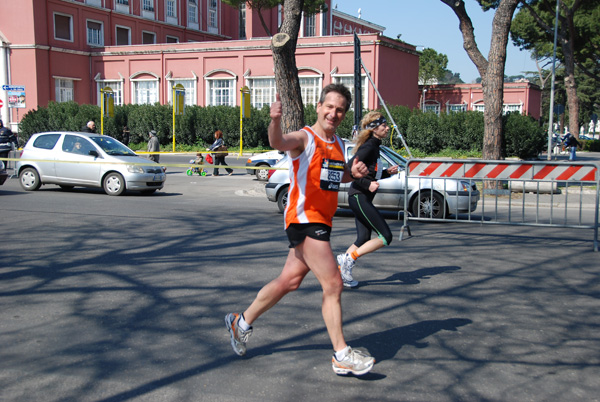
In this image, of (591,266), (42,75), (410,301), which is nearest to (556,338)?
(410,301)

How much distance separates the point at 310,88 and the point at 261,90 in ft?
12.1

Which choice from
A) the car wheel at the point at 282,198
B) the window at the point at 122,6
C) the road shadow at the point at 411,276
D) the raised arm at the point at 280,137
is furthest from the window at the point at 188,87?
the raised arm at the point at 280,137

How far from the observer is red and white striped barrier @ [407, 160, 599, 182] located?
8.97 metres

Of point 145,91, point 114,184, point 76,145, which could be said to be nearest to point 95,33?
point 145,91

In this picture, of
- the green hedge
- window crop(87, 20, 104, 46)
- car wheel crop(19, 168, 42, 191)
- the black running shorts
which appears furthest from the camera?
window crop(87, 20, 104, 46)

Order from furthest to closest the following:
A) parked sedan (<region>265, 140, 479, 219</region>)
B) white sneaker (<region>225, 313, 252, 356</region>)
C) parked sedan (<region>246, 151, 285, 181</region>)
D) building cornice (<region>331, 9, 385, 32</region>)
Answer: building cornice (<region>331, 9, 385, 32</region>) → parked sedan (<region>246, 151, 285, 181</region>) → parked sedan (<region>265, 140, 479, 219</region>) → white sneaker (<region>225, 313, 252, 356</region>)

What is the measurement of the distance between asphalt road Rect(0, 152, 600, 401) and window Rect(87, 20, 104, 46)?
3999 cm

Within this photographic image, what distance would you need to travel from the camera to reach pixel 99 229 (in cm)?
960

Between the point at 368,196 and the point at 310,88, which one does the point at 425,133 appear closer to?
the point at 310,88

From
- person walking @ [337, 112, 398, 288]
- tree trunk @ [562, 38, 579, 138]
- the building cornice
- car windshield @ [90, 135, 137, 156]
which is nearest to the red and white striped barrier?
person walking @ [337, 112, 398, 288]

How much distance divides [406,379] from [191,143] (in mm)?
34507

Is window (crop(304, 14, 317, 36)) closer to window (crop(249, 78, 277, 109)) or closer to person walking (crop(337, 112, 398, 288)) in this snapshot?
window (crop(249, 78, 277, 109))

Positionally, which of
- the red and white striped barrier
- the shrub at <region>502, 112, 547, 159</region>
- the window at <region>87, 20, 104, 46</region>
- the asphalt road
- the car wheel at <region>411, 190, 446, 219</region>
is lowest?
the asphalt road

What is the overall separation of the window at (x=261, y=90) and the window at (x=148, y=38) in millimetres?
14944
